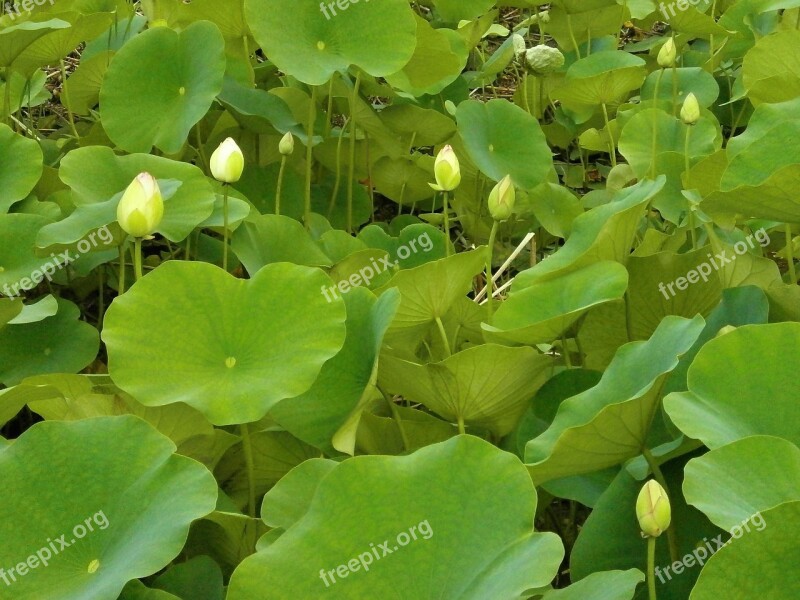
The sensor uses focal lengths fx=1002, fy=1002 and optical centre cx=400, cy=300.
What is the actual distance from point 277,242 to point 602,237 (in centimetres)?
44

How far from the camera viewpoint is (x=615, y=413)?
0.75m

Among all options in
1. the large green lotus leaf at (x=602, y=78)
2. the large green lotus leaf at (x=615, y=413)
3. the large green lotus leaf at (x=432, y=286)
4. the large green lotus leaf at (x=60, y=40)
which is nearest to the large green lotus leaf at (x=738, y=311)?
the large green lotus leaf at (x=615, y=413)

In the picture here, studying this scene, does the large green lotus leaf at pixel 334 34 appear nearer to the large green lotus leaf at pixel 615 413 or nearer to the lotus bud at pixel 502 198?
the lotus bud at pixel 502 198

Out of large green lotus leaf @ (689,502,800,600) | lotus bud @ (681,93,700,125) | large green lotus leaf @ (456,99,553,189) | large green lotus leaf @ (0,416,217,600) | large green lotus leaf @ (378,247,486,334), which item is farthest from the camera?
large green lotus leaf @ (456,99,553,189)

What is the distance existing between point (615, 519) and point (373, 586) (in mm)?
246

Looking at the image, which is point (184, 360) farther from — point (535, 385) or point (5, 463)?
point (535, 385)

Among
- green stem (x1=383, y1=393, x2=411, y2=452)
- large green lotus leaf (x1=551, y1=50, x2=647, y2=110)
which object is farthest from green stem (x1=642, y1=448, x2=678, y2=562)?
large green lotus leaf (x1=551, y1=50, x2=647, y2=110)

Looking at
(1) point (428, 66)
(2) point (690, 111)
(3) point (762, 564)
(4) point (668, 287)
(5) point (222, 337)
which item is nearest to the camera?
(3) point (762, 564)

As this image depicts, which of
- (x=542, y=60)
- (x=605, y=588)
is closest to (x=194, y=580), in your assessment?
(x=605, y=588)

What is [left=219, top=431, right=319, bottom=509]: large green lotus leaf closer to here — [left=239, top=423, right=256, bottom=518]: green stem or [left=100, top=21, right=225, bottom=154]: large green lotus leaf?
[left=239, top=423, right=256, bottom=518]: green stem

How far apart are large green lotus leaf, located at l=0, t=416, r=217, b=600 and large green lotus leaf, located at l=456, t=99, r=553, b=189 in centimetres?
80

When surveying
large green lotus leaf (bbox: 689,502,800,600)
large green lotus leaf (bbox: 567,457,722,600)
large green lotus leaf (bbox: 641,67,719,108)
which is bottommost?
large green lotus leaf (bbox: 641,67,719,108)

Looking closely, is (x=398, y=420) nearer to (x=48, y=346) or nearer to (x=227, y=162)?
(x=227, y=162)

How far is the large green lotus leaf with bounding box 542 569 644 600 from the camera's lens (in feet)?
2.15
